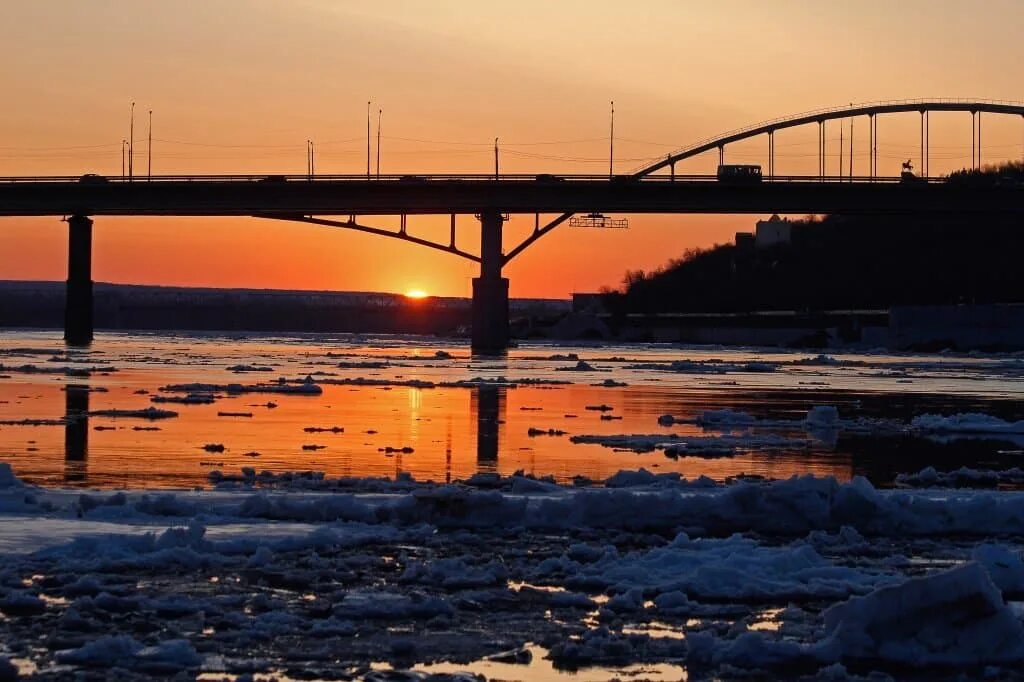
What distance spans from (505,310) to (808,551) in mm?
98213

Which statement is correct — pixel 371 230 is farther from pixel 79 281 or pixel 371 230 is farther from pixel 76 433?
pixel 76 433

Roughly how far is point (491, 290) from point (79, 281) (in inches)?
1238

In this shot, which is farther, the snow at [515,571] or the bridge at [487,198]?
the bridge at [487,198]

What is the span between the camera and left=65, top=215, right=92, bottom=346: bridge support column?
380ft

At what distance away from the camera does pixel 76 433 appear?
2769cm

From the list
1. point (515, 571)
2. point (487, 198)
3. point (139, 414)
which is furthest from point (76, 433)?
point (487, 198)

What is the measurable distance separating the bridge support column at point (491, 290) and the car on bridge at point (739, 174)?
1605 cm

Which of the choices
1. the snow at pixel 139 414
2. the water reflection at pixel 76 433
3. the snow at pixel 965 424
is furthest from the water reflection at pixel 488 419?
the snow at pixel 965 424

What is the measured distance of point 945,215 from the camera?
11244 centimetres

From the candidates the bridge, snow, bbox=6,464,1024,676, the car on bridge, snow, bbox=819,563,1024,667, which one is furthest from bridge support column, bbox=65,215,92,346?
snow, bbox=819,563,1024,667

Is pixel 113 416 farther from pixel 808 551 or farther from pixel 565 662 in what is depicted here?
pixel 565 662

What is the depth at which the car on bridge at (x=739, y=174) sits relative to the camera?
108 meters

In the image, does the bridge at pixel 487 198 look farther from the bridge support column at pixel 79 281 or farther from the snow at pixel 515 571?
the snow at pixel 515 571

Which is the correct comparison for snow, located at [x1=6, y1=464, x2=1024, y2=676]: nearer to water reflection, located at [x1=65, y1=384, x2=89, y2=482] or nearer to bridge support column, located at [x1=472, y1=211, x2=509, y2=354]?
water reflection, located at [x1=65, y1=384, x2=89, y2=482]
